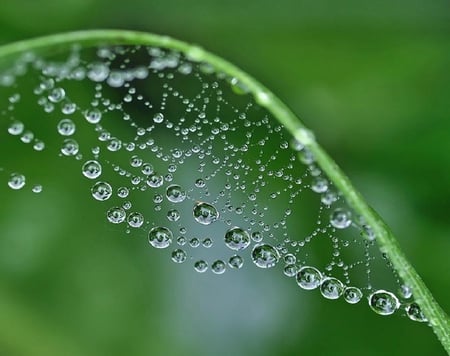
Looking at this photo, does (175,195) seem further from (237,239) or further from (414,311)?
(414,311)

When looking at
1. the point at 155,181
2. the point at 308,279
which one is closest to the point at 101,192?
the point at 155,181

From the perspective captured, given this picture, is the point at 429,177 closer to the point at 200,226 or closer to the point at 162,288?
the point at 200,226

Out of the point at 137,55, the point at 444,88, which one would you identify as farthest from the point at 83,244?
the point at 444,88

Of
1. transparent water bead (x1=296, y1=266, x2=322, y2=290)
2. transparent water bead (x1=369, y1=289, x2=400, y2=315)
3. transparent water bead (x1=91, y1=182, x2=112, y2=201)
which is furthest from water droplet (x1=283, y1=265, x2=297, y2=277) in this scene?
transparent water bead (x1=91, y1=182, x2=112, y2=201)

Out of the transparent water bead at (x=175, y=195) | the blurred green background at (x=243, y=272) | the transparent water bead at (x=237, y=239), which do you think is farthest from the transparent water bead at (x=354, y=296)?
the blurred green background at (x=243, y=272)

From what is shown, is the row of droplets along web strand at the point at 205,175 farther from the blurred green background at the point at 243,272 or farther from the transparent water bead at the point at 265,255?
the transparent water bead at the point at 265,255
